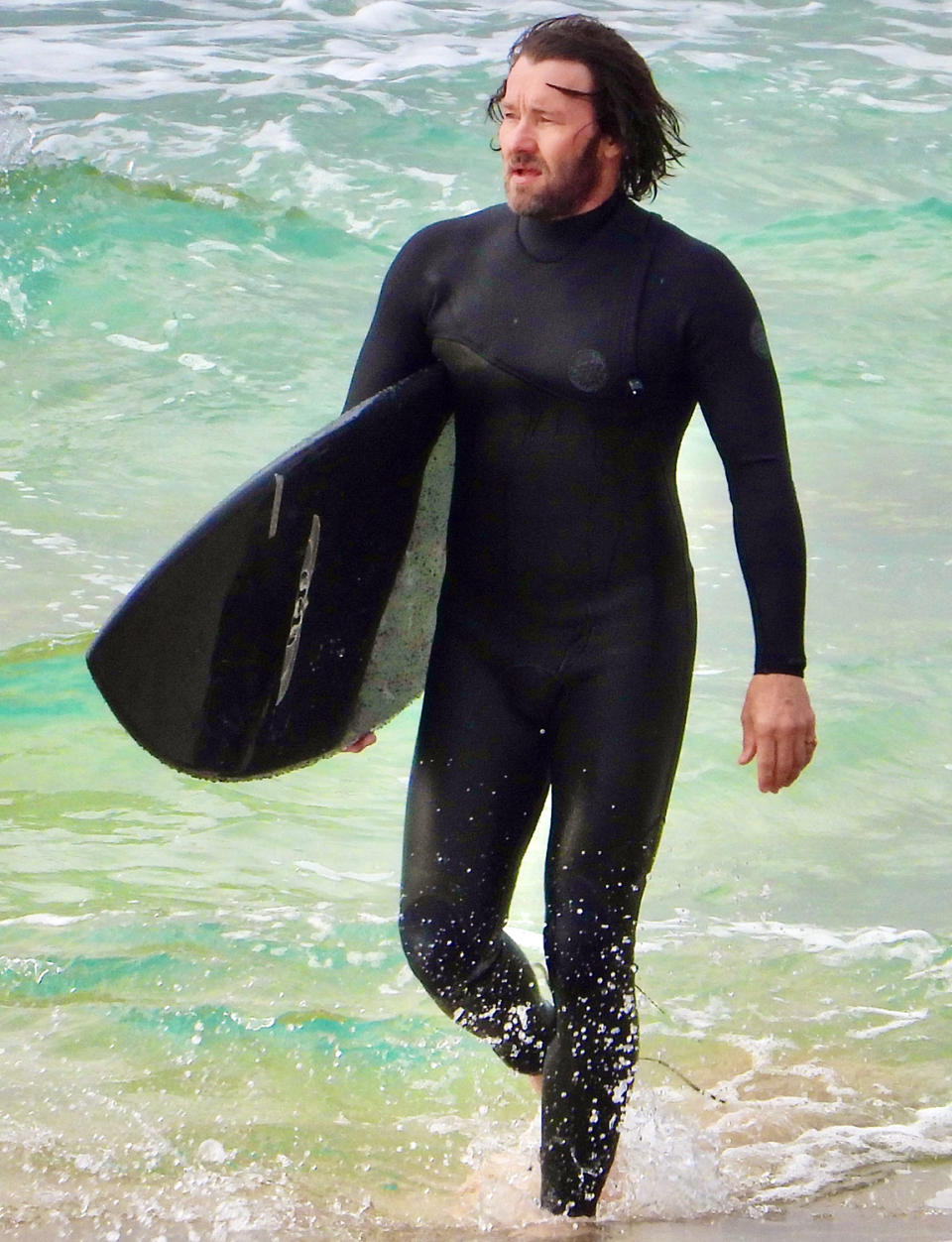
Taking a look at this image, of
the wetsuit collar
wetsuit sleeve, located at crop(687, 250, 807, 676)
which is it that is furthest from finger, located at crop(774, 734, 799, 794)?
the wetsuit collar

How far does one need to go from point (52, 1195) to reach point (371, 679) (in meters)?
1.01

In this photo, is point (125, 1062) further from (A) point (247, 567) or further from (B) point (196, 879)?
(A) point (247, 567)

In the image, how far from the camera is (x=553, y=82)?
8.09ft

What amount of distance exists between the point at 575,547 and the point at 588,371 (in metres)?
0.26

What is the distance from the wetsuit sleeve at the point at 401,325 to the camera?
8.39 ft

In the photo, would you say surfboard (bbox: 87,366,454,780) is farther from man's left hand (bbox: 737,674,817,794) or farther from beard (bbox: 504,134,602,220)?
man's left hand (bbox: 737,674,817,794)

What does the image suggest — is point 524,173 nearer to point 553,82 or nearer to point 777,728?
point 553,82

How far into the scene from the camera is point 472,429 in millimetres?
2566

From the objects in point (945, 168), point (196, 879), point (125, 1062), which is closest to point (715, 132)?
point (945, 168)

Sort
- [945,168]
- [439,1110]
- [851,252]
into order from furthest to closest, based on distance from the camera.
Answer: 1. [945,168]
2. [851,252]
3. [439,1110]

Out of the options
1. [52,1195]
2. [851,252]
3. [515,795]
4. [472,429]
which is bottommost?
[851,252]

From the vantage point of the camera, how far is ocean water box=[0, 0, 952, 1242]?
3139 mm

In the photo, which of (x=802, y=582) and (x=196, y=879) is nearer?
(x=802, y=582)

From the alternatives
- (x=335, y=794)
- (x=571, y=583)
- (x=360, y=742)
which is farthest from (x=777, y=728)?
(x=335, y=794)
